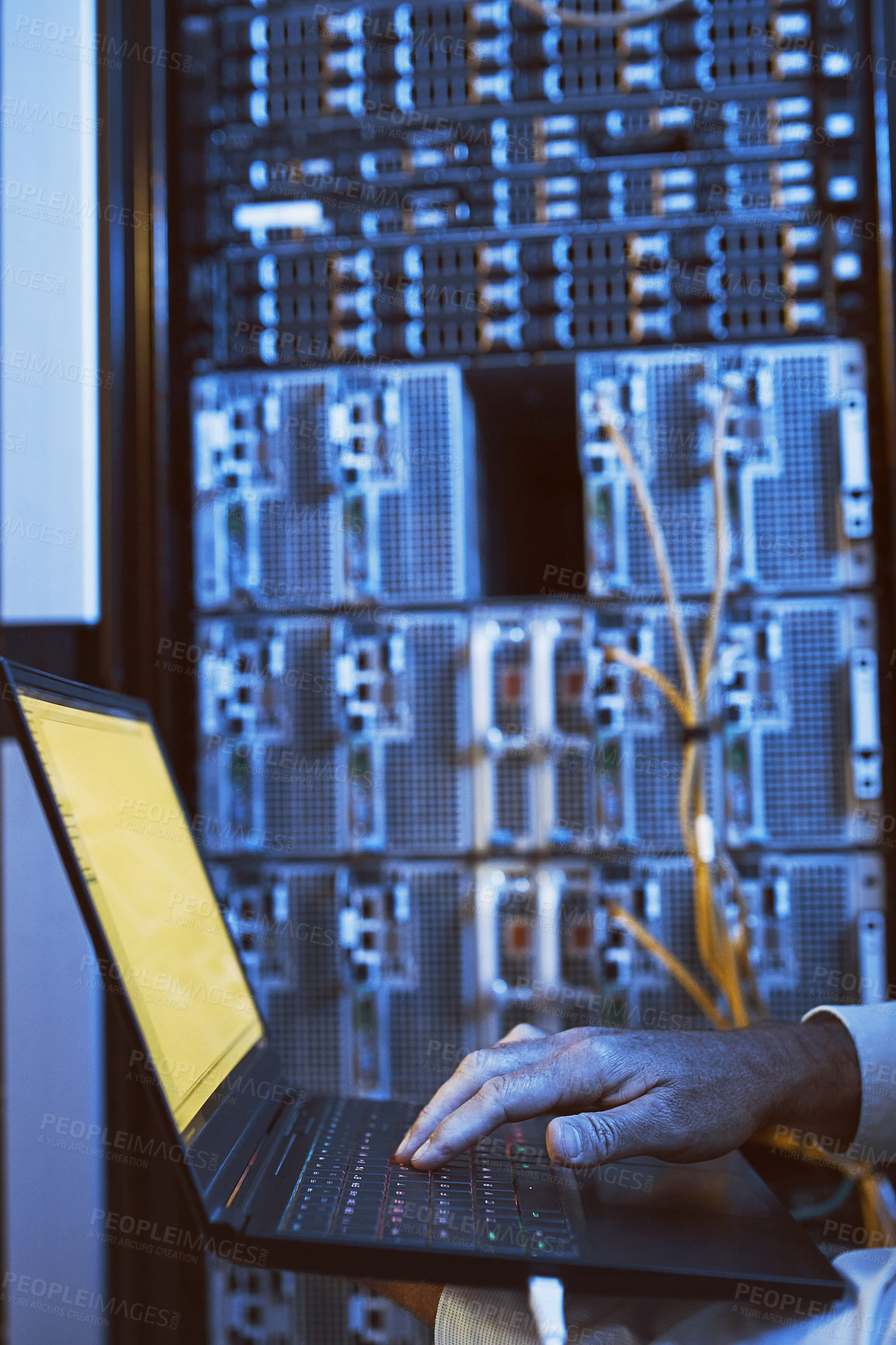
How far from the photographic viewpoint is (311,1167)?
2.43 feet

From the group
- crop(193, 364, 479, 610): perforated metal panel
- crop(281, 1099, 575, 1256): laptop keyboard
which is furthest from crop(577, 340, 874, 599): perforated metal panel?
crop(281, 1099, 575, 1256): laptop keyboard

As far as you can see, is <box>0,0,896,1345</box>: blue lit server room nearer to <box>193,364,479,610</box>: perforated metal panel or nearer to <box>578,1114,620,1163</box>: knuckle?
<box>193,364,479,610</box>: perforated metal panel

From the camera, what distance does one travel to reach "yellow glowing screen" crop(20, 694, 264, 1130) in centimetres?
66

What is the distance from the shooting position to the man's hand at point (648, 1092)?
0.67m

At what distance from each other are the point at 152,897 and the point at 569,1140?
34 cm

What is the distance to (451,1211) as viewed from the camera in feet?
2.13

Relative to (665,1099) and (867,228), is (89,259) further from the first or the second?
(665,1099)

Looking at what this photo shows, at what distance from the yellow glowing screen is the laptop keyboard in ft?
0.31

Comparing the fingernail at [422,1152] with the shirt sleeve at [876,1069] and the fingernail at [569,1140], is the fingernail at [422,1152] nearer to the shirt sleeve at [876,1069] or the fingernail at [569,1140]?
the fingernail at [569,1140]

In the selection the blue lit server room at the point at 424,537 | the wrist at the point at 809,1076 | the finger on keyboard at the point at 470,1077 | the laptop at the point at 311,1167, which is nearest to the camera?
the laptop at the point at 311,1167

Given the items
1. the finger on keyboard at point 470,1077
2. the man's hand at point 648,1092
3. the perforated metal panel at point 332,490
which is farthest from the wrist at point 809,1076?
the perforated metal panel at point 332,490

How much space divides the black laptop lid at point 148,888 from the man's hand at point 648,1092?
17 cm

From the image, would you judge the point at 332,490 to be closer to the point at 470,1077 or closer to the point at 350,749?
the point at 350,749

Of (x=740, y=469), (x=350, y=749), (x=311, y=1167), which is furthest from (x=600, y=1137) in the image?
(x=740, y=469)
